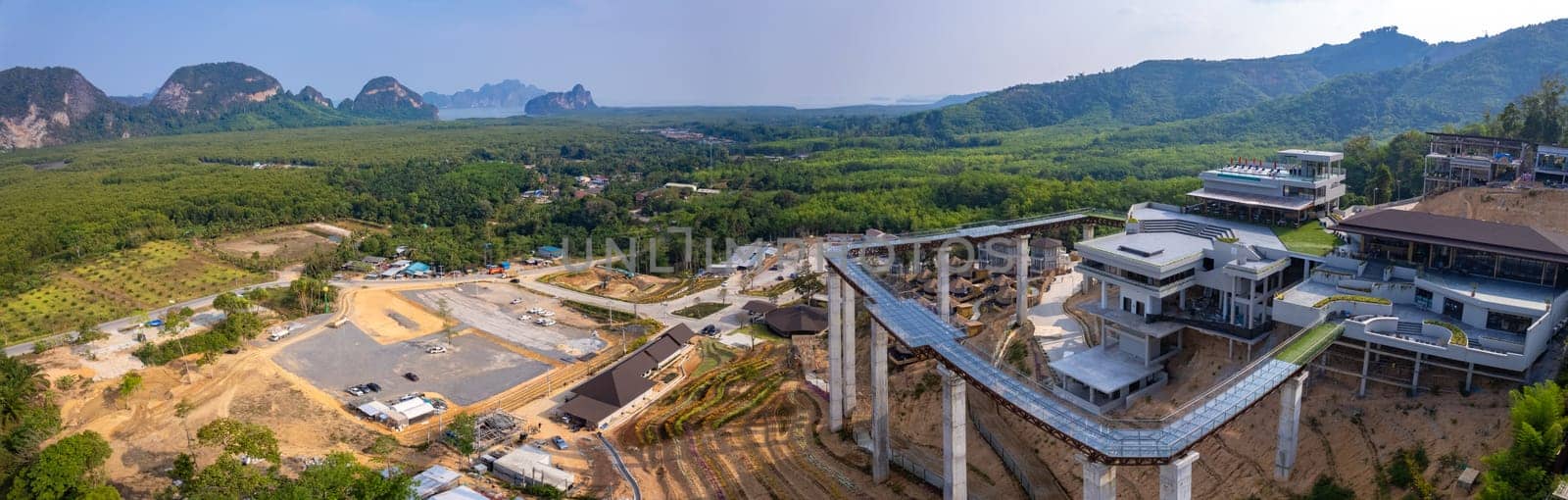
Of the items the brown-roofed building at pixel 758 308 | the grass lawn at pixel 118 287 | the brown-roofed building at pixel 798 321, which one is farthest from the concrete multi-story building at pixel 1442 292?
the grass lawn at pixel 118 287

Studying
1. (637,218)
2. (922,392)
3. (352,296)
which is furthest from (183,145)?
(922,392)

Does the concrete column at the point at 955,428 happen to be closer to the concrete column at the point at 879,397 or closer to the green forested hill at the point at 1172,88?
the concrete column at the point at 879,397

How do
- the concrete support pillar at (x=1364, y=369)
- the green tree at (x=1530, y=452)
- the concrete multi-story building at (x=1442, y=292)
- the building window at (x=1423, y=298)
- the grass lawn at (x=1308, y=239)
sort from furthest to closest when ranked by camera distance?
1. the grass lawn at (x=1308, y=239)
2. the building window at (x=1423, y=298)
3. the concrete support pillar at (x=1364, y=369)
4. the concrete multi-story building at (x=1442, y=292)
5. the green tree at (x=1530, y=452)

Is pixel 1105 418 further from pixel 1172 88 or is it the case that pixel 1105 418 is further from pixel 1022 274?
pixel 1172 88

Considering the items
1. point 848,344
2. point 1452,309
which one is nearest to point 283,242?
point 848,344

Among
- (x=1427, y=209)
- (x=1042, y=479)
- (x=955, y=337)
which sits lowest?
(x=1042, y=479)

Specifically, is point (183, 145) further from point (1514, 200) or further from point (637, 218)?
point (1514, 200)
